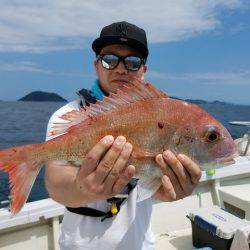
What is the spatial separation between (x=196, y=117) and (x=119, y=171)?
679mm

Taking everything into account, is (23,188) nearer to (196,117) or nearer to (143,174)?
(143,174)

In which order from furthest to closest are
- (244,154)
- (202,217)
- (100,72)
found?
(244,154)
(202,217)
(100,72)

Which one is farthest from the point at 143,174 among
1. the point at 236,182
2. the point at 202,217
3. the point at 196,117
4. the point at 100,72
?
the point at 236,182

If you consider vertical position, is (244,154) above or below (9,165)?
below

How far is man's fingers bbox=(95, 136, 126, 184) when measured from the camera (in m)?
2.47

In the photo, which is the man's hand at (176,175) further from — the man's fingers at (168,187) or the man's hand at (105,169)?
the man's hand at (105,169)

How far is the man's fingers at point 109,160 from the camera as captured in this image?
2.47 meters

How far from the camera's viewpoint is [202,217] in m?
5.83

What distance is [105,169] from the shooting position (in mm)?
2566

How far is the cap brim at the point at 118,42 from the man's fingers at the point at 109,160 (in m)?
1.24

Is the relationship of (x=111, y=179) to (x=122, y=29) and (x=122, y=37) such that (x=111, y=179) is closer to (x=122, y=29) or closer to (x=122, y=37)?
(x=122, y=37)

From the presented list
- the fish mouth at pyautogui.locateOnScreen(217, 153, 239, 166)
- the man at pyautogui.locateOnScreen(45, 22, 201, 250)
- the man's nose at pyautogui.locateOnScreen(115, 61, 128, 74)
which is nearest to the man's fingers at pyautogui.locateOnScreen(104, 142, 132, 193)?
the man at pyautogui.locateOnScreen(45, 22, 201, 250)

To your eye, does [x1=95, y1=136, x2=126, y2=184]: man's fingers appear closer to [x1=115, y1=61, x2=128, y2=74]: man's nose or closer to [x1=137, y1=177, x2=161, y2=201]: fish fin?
[x1=137, y1=177, x2=161, y2=201]: fish fin

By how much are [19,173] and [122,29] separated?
5.49 ft
